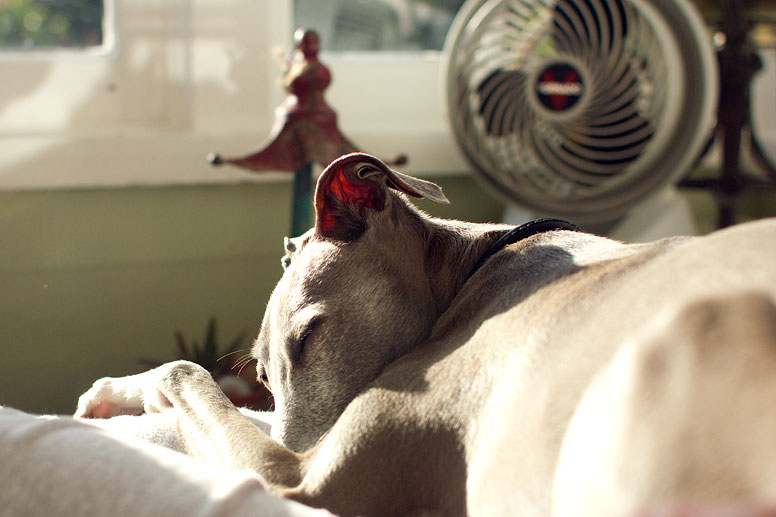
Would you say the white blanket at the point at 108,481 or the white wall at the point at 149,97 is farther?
the white wall at the point at 149,97

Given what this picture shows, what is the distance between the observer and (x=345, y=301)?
3.47ft

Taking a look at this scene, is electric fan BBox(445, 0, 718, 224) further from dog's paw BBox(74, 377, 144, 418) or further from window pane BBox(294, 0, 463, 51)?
dog's paw BBox(74, 377, 144, 418)

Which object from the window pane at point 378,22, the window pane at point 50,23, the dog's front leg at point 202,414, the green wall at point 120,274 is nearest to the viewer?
the dog's front leg at point 202,414

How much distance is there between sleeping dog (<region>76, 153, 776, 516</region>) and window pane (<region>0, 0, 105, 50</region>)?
3.91 ft

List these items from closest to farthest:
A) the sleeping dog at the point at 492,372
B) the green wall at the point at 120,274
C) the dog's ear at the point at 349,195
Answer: the sleeping dog at the point at 492,372 → the dog's ear at the point at 349,195 → the green wall at the point at 120,274

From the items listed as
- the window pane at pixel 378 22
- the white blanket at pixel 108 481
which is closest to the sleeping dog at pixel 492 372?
the white blanket at pixel 108 481

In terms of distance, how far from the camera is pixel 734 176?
7.22 feet

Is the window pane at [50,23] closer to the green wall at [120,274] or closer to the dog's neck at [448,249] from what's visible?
the green wall at [120,274]

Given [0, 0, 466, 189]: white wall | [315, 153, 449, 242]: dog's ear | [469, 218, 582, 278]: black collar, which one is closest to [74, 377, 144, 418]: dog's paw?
[315, 153, 449, 242]: dog's ear

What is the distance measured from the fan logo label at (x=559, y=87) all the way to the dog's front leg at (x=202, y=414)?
3.58 feet

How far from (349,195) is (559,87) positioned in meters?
0.98

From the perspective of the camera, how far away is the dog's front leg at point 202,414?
0.95 meters

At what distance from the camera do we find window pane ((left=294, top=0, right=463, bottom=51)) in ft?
7.89

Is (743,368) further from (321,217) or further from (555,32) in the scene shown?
(555,32)
